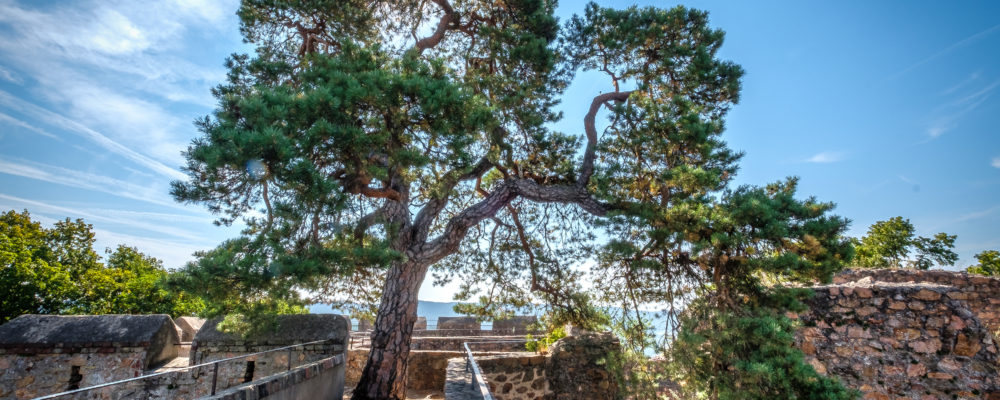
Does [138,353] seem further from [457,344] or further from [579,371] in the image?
[579,371]

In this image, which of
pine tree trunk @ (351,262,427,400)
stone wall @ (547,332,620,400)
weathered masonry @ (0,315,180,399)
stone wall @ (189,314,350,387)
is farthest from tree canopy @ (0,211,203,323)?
stone wall @ (547,332,620,400)

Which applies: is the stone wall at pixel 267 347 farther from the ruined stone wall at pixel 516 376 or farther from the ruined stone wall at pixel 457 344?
the ruined stone wall at pixel 457 344

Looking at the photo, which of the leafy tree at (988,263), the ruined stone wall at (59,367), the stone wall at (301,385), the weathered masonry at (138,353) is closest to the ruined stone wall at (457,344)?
the weathered masonry at (138,353)

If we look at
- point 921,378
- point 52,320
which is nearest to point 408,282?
point 52,320

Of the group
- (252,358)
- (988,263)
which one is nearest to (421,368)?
(252,358)

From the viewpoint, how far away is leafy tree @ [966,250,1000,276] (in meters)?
13.1

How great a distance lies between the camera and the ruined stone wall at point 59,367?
21.2ft

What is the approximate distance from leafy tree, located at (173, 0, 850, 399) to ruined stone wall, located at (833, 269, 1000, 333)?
5.56 meters

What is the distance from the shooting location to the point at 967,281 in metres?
8.63

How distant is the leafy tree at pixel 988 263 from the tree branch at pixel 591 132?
14753 millimetres

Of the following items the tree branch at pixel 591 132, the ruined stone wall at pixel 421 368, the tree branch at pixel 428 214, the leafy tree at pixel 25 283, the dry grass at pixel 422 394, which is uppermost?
the tree branch at pixel 591 132

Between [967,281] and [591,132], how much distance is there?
8.89 meters

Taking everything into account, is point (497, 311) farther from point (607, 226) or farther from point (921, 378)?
point (921, 378)

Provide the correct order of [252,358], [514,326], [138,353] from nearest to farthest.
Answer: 1. [252,358]
2. [138,353]
3. [514,326]
